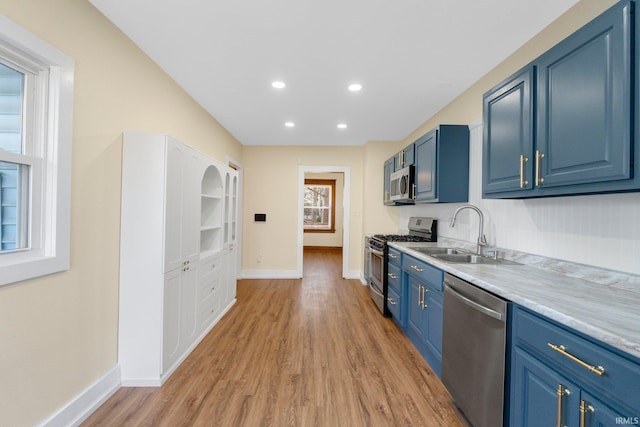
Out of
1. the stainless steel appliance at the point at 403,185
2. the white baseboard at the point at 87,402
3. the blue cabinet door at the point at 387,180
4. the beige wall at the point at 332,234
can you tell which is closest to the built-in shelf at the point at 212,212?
the white baseboard at the point at 87,402

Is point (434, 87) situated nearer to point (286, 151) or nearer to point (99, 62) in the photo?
point (99, 62)

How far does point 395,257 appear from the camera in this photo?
124 inches

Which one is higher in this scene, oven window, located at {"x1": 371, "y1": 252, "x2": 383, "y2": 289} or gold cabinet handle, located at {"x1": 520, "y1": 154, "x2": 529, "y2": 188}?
gold cabinet handle, located at {"x1": 520, "y1": 154, "x2": 529, "y2": 188}

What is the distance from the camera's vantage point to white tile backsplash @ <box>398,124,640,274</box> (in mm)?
1411

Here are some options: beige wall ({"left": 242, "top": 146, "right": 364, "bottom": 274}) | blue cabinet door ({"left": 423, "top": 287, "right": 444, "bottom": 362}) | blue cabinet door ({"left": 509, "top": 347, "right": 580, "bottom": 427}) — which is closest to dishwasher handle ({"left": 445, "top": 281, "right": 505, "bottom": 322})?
blue cabinet door ({"left": 509, "top": 347, "right": 580, "bottom": 427})

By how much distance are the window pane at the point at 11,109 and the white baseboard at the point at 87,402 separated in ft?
4.79

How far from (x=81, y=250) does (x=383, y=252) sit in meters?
2.86

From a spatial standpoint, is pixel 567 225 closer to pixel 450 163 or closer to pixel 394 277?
pixel 450 163

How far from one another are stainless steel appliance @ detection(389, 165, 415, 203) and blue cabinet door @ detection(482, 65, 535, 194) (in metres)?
1.43

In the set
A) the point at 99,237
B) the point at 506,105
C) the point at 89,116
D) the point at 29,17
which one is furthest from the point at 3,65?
the point at 506,105

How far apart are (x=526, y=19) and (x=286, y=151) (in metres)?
4.16

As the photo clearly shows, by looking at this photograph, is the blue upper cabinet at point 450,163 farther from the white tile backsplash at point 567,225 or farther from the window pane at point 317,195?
the window pane at point 317,195

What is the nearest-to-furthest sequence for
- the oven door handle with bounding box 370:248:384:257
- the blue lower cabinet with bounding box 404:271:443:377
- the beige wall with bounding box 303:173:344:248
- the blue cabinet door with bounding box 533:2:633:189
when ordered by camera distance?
1. the blue cabinet door with bounding box 533:2:633:189
2. the blue lower cabinet with bounding box 404:271:443:377
3. the oven door handle with bounding box 370:248:384:257
4. the beige wall with bounding box 303:173:344:248

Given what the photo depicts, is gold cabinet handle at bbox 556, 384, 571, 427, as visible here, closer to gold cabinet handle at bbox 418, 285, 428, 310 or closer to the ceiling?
gold cabinet handle at bbox 418, 285, 428, 310
